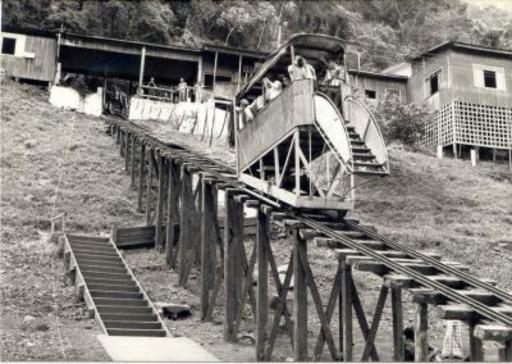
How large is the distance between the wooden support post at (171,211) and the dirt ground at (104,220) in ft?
1.15

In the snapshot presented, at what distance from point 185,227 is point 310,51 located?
5445mm

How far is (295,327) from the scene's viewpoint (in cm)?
877

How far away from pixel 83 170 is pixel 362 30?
22.6 m

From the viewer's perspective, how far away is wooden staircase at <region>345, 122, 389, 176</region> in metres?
8.84

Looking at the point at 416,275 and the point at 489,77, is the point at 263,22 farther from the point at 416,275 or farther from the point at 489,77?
the point at 416,275

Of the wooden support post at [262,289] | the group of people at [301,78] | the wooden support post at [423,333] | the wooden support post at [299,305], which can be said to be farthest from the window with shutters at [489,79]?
the wooden support post at [423,333]

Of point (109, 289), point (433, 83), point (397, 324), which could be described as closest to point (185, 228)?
point (109, 289)

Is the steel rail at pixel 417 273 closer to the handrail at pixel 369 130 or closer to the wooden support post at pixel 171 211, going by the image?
the handrail at pixel 369 130

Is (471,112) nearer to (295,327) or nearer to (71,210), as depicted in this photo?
(71,210)

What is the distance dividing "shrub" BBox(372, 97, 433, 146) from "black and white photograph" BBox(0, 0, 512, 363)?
90 mm

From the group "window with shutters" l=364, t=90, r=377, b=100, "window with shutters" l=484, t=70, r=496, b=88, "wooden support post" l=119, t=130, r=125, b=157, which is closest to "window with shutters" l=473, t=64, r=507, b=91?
"window with shutters" l=484, t=70, r=496, b=88

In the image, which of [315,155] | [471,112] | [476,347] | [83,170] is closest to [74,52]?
[83,170]

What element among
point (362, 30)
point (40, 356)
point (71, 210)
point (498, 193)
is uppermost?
point (362, 30)

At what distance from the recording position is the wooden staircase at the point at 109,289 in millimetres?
10930
